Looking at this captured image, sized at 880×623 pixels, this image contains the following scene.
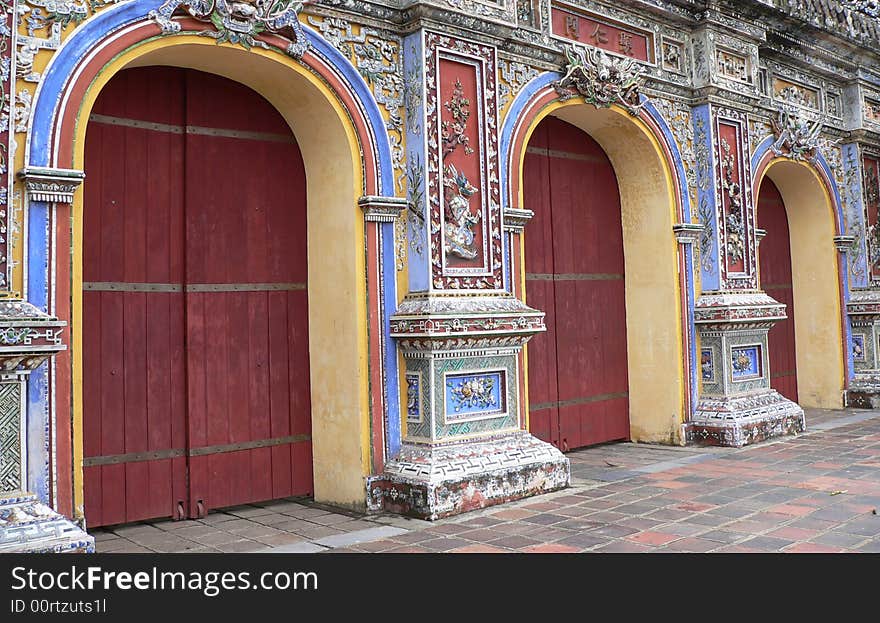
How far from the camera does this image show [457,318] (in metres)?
5.49

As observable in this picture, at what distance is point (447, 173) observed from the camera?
5828 mm

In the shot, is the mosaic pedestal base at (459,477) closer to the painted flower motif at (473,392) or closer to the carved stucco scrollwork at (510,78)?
the painted flower motif at (473,392)

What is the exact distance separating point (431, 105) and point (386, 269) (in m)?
1.23

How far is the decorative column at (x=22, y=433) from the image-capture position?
12.9 feet

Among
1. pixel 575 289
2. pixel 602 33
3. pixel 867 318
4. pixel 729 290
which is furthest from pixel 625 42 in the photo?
pixel 867 318

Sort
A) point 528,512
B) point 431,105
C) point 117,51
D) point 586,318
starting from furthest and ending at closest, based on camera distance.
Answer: point 586,318
point 431,105
point 528,512
point 117,51

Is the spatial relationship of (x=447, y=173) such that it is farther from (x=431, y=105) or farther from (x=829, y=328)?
(x=829, y=328)

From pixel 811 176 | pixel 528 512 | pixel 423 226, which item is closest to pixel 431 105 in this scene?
pixel 423 226

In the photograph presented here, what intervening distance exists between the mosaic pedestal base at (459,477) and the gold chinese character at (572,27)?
3605 mm

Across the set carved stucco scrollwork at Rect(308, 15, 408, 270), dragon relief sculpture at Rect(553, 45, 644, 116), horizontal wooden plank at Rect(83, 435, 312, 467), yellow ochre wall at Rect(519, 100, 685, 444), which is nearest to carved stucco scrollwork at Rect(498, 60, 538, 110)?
dragon relief sculpture at Rect(553, 45, 644, 116)

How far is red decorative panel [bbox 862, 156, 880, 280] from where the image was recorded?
10469mm

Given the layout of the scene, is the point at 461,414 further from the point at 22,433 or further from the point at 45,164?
the point at 45,164

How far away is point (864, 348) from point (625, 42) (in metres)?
5.54

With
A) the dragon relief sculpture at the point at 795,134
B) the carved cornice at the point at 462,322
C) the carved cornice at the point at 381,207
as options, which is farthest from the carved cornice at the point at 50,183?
the dragon relief sculpture at the point at 795,134
